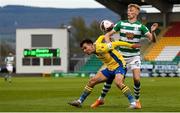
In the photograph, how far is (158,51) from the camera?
222 ft

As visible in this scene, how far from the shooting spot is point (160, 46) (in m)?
68.4

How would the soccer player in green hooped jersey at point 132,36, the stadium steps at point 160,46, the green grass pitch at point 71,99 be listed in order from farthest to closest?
the stadium steps at point 160,46
the soccer player in green hooped jersey at point 132,36
the green grass pitch at point 71,99

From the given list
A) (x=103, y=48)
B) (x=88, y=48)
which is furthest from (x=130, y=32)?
(x=88, y=48)

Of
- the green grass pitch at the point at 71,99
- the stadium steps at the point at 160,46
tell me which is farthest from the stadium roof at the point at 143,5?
the green grass pitch at the point at 71,99

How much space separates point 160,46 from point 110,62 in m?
54.0

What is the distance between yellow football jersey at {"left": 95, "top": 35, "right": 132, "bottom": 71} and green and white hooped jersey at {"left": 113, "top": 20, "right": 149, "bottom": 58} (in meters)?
0.34

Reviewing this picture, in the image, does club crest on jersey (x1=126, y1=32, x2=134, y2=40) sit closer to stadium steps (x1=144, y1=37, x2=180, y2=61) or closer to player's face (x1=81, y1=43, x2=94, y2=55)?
player's face (x1=81, y1=43, x2=94, y2=55)

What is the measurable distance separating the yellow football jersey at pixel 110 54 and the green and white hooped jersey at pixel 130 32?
337 mm

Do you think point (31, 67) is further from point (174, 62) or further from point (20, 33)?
point (174, 62)

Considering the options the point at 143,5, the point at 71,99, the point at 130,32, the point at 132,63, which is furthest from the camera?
the point at 143,5

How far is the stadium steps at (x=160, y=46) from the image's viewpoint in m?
66.9

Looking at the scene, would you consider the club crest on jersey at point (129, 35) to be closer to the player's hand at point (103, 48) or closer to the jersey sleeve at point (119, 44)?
the jersey sleeve at point (119, 44)

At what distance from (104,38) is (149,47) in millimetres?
54586

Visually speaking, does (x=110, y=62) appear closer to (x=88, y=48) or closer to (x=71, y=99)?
(x=88, y=48)
